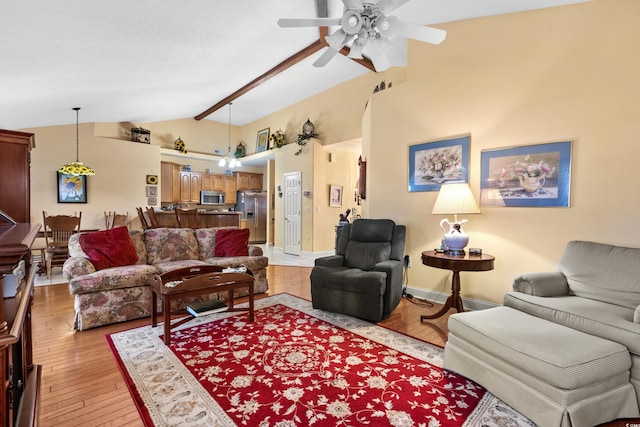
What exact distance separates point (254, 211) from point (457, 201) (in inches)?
275

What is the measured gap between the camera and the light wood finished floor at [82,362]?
161cm

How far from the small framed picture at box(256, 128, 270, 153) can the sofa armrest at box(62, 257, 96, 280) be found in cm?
573

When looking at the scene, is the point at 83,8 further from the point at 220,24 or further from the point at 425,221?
the point at 425,221

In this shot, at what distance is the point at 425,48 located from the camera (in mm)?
3707

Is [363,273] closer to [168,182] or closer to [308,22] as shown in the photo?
[308,22]

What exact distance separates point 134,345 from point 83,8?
2769mm

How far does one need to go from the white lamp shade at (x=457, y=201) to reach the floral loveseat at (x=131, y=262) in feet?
7.54

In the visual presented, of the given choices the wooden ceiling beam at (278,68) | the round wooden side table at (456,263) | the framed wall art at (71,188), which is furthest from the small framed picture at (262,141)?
the round wooden side table at (456,263)

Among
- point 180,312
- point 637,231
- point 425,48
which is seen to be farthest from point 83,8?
point 637,231

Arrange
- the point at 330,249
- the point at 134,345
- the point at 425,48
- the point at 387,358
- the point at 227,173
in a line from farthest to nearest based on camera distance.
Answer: the point at 227,173, the point at 330,249, the point at 425,48, the point at 134,345, the point at 387,358

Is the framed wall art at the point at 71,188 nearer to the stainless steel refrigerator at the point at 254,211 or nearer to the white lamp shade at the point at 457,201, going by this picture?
the stainless steel refrigerator at the point at 254,211

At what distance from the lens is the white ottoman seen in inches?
56.3

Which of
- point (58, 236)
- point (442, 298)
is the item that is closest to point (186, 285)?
point (442, 298)

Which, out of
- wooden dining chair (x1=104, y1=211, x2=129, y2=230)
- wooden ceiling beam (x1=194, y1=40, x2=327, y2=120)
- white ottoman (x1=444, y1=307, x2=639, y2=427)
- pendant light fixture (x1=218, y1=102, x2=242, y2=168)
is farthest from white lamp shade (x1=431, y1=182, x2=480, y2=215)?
wooden dining chair (x1=104, y1=211, x2=129, y2=230)
